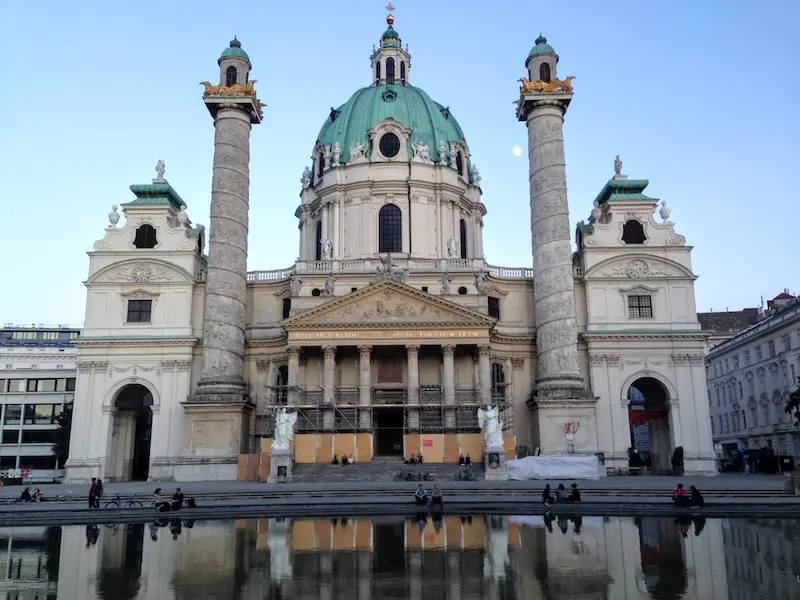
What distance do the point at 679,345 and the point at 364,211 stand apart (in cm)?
2254

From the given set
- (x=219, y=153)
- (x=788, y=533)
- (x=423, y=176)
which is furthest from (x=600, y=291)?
(x=788, y=533)

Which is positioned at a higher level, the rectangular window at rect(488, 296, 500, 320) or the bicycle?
the rectangular window at rect(488, 296, 500, 320)

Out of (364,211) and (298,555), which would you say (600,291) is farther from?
(298,555)

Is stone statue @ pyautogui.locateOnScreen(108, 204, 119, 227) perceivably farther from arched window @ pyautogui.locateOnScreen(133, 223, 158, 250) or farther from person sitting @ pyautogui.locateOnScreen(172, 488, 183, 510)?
person sitting @ pyautogui.locateOnScreen(172, 488, 183, 510)

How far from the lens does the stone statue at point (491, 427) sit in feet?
117

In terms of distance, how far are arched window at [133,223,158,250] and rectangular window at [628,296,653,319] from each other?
30139 mm

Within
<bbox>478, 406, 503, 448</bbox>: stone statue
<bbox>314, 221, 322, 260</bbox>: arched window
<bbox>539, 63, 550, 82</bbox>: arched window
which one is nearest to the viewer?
<bbox>478, 406, 503, 448</bbox>: stone statue

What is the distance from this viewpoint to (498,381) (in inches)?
1822

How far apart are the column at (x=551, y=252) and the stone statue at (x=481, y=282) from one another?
3097 millimetres

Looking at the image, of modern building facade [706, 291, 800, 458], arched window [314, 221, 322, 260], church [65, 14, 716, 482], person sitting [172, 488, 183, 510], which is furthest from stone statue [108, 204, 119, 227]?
modern building facade [706, 291, 800, 458]

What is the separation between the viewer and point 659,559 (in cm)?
1327

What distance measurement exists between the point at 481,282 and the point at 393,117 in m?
15.8

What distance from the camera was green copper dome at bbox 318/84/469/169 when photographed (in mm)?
53969

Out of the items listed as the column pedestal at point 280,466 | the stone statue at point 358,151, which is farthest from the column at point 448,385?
the stone statue at point 358,151
